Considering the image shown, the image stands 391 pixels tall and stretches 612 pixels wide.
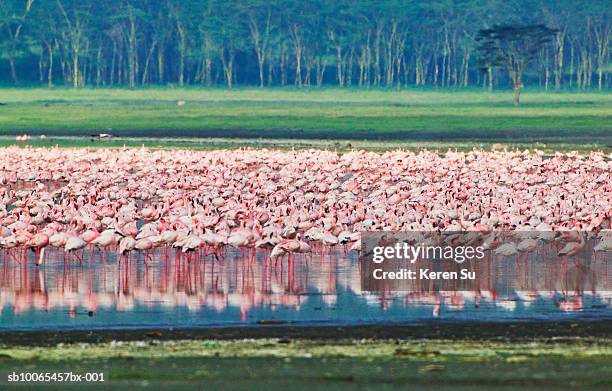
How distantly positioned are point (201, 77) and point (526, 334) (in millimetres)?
149607

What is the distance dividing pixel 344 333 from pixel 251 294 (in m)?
2.87

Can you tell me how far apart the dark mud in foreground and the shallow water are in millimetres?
328

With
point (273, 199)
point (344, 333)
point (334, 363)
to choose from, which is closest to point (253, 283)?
point (344, 333)

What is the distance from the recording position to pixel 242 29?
6506 inches

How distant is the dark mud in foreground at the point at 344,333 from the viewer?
14047mm

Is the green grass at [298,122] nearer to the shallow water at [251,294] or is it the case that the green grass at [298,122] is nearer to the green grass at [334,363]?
the shallow water at [251,294]

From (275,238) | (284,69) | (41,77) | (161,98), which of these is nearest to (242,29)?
(284,69)

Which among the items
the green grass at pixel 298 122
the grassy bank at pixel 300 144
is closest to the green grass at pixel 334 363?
the grassy bank at pixel 300 144

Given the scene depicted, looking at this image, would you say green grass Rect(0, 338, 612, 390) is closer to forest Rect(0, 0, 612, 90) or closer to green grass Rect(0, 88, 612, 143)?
green grass Rect(0, 88, 612, 143)

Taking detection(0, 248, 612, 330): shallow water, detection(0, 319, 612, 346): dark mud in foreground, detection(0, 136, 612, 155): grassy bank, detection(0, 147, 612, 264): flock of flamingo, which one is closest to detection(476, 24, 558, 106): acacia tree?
detection(0, 136, 612, 155): grassy bank

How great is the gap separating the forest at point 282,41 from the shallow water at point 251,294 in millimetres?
135931

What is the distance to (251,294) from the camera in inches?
671

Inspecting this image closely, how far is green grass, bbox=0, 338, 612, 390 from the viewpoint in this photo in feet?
39.3

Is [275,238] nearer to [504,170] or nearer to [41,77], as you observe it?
[504,170]
